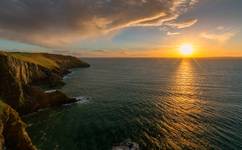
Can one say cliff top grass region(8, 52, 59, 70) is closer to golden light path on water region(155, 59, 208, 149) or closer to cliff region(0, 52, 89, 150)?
cliff region(0, 52, 89, 150)

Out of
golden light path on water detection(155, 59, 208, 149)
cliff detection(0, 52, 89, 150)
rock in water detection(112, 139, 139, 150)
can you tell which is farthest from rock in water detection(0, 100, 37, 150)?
golden light path on water detection(155, 59, 208, 149)

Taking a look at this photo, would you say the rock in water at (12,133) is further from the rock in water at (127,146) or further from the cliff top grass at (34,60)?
the cliff top grass at (34,60)

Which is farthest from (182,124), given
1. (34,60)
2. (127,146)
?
(34,60)

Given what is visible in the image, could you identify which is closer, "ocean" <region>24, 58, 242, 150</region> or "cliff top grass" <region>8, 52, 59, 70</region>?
"ocean" <region>24, 58, 242, 150</region>

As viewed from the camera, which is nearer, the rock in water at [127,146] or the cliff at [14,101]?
the cliff at [14,101]

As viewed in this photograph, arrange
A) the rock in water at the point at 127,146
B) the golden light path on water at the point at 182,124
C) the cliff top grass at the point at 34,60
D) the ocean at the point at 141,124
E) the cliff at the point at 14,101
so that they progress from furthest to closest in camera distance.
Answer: the cliff top grass at the point at 34,60, the ocean at the point at 141,124, the golden light path on water at the point at 182,124, the rock in water at the point at 127,146, the cliff at the point at 14,101

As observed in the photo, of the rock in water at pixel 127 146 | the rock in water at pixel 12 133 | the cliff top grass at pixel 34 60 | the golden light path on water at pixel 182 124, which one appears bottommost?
the rock in water at pixel 127 146

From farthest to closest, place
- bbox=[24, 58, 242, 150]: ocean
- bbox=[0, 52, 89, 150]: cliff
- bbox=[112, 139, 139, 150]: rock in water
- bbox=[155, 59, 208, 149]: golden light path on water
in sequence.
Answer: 1. bbox=[24, 58, 242, 150]: ocean
2. bbox=[155, 59, 208, 149]: golden light path on water
3. bbox=[112, 139, 139, 150]: rock in water
4. bbox=[0, 52, 89, 150]: cliff

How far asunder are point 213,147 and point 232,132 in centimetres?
777

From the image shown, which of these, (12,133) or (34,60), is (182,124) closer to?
(12,133)

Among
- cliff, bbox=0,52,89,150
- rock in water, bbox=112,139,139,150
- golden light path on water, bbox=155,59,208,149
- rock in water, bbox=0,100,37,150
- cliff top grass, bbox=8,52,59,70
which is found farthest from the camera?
cliff top grass, bbox=8,52,59,70

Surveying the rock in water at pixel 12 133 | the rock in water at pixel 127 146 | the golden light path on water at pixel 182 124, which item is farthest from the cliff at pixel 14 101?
the golden light path on water at pixel 182 124

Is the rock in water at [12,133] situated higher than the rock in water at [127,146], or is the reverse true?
the rock in water at [12,133]

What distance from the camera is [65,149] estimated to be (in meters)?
28.0
